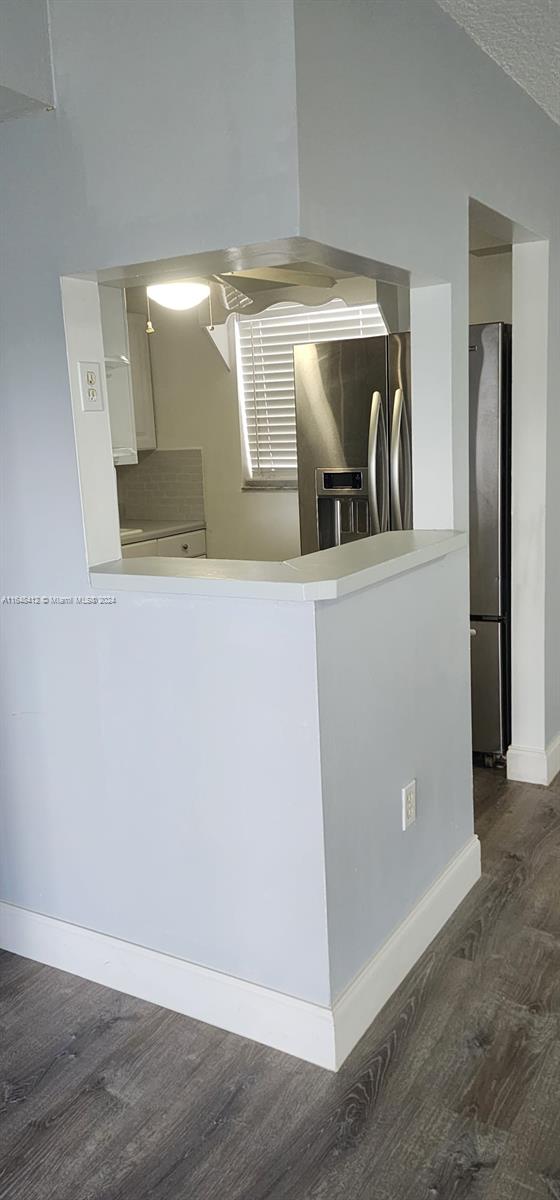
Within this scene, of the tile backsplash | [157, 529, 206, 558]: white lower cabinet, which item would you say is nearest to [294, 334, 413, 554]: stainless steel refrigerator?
[157, 529, 206, 558]: white lower cabinet

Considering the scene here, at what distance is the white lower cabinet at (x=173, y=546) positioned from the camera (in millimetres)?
4805

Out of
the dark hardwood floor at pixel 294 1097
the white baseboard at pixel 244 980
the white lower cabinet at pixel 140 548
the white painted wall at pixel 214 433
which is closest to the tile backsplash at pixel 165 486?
the white painted wall at pixel 214 433

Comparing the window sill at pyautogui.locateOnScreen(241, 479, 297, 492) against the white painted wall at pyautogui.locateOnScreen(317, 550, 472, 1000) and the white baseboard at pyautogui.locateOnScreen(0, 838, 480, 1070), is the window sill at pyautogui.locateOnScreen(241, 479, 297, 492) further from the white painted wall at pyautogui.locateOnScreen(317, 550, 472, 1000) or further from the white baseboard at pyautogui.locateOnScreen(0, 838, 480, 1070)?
the white baseboard at pyautogui.locateOnScreen(0, 838, 480, 1070)

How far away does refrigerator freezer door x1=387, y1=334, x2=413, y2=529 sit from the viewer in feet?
11.2

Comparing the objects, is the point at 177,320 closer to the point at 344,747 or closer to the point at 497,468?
the point at 497,468

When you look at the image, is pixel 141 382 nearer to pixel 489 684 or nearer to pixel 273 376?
pixel 273 376

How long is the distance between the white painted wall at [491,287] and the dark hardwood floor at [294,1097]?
110 inches

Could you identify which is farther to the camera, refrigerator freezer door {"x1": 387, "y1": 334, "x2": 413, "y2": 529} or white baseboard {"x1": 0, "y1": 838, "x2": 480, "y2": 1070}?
refrigerator freezer door {"x1": 387, "y1": 334, "x2": 413, "y2": 529}

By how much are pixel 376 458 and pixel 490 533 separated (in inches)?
20.6

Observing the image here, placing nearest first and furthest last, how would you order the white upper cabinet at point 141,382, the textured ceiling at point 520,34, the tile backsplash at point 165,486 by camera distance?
the textured ceiling at point 520,34
the white upper cabinet at point 141,382
the tile backsplash at point 165,486

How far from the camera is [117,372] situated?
7.91ft

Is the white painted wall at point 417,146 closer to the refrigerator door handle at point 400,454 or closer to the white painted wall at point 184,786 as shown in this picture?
the refrigerator door handle at point 400,454

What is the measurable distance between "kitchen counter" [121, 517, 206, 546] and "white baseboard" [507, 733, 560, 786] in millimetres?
2201

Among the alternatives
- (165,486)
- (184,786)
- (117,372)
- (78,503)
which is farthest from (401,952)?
(165,486)
